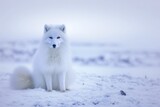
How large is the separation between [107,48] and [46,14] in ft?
2.49

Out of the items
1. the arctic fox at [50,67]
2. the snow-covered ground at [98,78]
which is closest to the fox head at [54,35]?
the arctic fox at [50,67]

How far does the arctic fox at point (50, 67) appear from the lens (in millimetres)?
3062

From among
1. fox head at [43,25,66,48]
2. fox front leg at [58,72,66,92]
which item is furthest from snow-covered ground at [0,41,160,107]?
fox head at [43,25,66,48]

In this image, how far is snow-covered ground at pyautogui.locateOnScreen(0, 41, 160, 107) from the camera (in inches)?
118

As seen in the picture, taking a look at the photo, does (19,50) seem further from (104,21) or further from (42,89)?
(104,21)

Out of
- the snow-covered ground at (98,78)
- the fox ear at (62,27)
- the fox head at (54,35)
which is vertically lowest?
the snow-covered ground at (98,78)

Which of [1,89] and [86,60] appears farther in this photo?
[86,60]

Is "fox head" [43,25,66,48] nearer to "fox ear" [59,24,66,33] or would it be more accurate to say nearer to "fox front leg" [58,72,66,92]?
"fox ear" [59,24,66,33]

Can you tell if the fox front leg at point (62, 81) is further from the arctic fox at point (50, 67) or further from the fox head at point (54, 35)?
the fox head at point (54, 35)

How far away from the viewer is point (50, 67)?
10.3 feet

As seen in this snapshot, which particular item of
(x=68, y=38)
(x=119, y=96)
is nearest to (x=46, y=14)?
(x=68, y=38)

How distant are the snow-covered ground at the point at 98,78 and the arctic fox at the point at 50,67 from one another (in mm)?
98

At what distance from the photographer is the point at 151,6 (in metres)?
3.55

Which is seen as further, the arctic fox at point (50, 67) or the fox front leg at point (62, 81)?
the fox front leg at point (62, 81)
